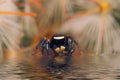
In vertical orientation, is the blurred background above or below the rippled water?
above

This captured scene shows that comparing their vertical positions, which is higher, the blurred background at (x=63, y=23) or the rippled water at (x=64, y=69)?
the blurred background at (x=63, y=23)

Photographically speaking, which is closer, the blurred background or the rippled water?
the rippled water

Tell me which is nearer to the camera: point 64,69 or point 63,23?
point 64,69

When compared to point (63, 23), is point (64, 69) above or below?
below

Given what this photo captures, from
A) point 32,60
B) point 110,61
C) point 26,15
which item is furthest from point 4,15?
point 110,61
